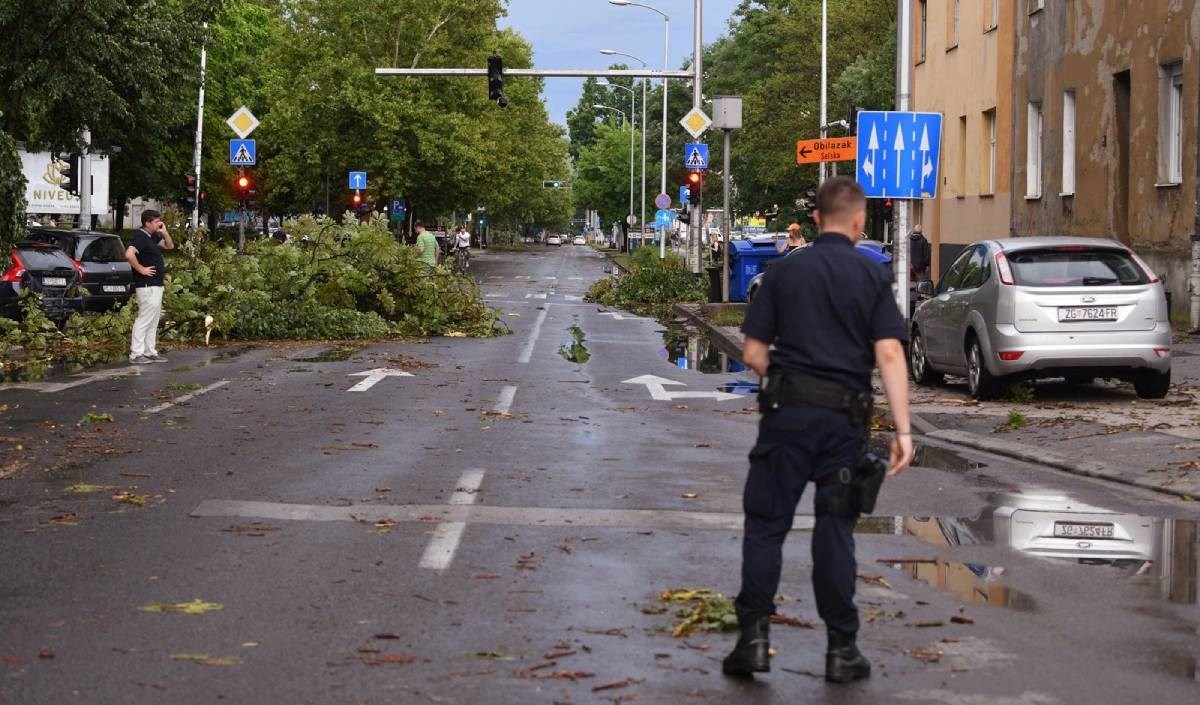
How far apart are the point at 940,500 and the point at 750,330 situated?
4718 millimetres

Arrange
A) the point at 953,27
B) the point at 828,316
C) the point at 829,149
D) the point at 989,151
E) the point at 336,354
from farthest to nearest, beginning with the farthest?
the point at 953,27 → the point at 989,151 → the point at 829,149 → the point at 336,354 → the point at 828,316

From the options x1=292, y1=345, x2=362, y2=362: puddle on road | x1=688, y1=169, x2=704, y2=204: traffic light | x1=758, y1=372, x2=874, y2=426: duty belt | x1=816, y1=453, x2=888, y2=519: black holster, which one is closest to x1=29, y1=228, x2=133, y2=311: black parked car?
x1=292, y1=345, x2=362, y2=362: puddle on road

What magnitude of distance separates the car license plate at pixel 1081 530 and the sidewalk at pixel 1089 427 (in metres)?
1.41

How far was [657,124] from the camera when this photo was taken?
124188 millimetres

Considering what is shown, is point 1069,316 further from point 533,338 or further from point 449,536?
point 533,338

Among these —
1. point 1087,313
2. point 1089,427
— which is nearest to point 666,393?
point 1087,313

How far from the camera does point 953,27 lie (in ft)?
132

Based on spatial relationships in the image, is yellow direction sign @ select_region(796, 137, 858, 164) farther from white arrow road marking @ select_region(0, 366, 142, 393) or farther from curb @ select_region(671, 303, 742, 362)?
white arrow road marking @ select_region(0, 366, 142, 393)

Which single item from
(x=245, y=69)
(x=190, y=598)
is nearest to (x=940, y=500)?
(x=190, y=598)

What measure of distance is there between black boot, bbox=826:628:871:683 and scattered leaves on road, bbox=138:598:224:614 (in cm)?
254

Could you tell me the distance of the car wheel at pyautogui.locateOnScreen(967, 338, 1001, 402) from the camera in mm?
16625

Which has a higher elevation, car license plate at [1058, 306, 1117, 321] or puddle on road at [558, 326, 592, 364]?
car license plate at [1058, 306, 1117, 321]

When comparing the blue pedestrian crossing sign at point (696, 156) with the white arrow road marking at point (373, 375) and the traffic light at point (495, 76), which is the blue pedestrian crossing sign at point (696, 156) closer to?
the traffic light at point (495, 76)

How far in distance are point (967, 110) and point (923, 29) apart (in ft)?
17.5
